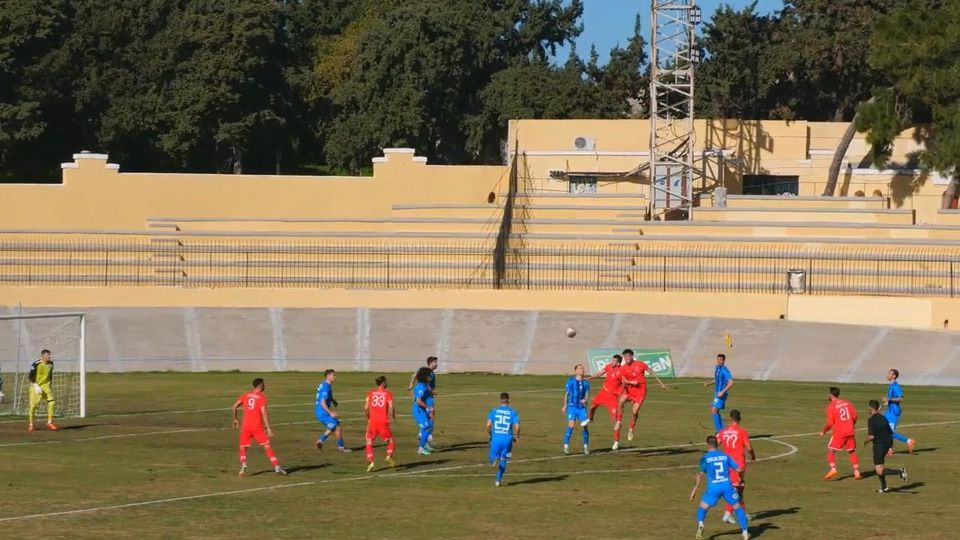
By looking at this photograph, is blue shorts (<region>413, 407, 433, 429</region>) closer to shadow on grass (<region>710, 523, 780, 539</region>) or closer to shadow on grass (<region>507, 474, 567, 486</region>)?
shadow on grass (<region>507, 474, 567, 486</region>)

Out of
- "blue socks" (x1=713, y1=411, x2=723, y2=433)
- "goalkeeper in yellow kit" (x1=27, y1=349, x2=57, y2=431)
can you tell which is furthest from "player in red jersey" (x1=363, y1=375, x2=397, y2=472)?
"goalkeeper in yellow kit" (x1=27, y1=349, x2=57, y2=431)

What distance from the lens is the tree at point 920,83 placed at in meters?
64.9

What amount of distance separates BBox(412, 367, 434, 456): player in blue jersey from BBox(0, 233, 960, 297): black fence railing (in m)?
27.5

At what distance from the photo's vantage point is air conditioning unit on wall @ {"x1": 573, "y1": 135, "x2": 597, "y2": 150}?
73.8 m

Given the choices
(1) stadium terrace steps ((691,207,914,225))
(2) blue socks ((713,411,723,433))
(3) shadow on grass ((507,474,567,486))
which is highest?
(1) stadium terrace steps ((691,207,914,225))

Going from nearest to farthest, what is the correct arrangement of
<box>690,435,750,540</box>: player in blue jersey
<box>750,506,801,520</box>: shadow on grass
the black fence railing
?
<box>690,435,750,540</box>: player in blue jersey, <box>750,506,801,520</box>: shadow on grass, the black fence railing

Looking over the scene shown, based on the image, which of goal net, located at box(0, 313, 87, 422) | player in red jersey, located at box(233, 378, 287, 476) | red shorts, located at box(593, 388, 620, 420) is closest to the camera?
player in red jersey, located at box(233, 378, 287, 476)

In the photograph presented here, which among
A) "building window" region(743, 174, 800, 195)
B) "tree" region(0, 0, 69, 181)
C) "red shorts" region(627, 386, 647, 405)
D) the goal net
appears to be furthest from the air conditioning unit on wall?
"red shorts" region(627, 386, 647, 405)

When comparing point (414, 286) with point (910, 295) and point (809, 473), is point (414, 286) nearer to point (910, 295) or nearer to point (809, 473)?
point (910, 295)

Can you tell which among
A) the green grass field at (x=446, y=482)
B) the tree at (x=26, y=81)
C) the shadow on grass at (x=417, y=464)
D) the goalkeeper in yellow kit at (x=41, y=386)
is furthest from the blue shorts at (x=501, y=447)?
the tree at (x=26, y=81)

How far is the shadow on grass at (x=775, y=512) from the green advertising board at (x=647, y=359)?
2459 centimetres

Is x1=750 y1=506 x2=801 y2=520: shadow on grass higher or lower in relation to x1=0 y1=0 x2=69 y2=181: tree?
lower

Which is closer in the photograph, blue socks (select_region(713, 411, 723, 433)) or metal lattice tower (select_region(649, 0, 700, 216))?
blue socks (select_region(713, 411, 723, 433))

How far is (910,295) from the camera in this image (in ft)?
178
